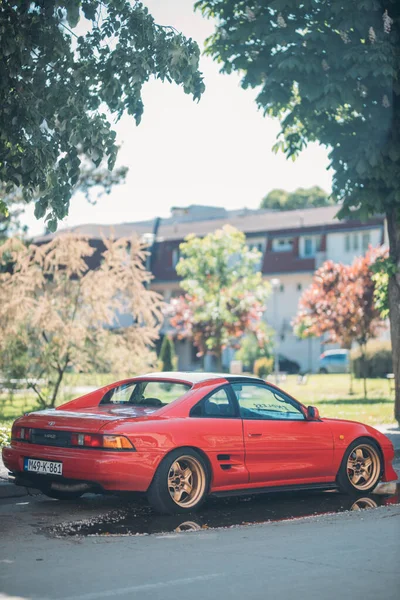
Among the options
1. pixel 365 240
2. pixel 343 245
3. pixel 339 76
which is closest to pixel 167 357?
pixel 343 245

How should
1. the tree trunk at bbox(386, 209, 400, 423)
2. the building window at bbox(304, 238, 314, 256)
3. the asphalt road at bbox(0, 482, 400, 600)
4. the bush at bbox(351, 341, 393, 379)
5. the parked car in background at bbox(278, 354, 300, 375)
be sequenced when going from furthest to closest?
the building window at bbox(304, 238, 314, 256) → the parked car in background at bbox(278, 354, 300, 375) → the bush at bbox(351, 341, 393, 379) → the tree trunk at bbox(386, 209, 400, 423) → the asphalt road at bbox(0, 482, 400, 600)

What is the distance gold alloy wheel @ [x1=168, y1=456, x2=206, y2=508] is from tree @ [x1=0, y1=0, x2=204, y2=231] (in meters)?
3.42

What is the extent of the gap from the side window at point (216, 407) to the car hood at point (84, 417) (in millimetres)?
451

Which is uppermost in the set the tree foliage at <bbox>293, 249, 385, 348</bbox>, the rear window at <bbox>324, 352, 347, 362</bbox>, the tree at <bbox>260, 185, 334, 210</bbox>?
the tree at <bbox>260, 185, 334, 210</bbox>

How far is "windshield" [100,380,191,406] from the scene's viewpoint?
10.1 metres

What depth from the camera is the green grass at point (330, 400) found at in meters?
22.4

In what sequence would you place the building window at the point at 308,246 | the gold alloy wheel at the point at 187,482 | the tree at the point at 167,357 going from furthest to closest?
the building window at the point at 308,246 → the tree at the point at 167,357 → the gold alloy wheel at the point at 187,482

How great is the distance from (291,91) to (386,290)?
16.8 feet

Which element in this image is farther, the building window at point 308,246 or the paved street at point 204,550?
the building window at point 308,246

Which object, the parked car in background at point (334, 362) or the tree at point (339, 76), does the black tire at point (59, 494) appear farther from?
the parked car in background at point (334, 362)

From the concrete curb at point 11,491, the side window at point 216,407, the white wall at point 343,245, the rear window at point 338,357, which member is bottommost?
the concrete curb at point 11,491

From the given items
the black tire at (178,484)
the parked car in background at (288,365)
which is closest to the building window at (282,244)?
the parked car in background at (288,365)

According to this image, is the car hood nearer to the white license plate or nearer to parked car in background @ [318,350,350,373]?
the white license plate

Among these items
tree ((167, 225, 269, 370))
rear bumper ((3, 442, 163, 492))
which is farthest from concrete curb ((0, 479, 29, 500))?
tree ((167, 225, 269, 370))
